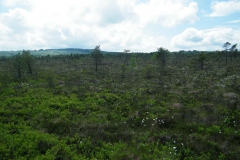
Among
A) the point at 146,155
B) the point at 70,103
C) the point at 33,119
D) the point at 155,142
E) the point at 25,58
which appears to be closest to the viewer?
the point at 146,155

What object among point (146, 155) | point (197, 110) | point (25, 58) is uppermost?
point (25, 58)

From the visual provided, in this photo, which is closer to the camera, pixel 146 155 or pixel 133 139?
pixel 146 155

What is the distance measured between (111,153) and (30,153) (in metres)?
4.06

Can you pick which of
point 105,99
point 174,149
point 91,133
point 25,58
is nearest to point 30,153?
point 91,133

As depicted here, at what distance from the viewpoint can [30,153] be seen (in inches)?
299

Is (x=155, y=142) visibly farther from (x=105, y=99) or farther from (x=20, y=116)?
(x=20, y=116)

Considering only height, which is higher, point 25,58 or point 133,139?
point 25,58

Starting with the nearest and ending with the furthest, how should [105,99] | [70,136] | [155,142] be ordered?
[155,142] < [70,136] < [105,99]

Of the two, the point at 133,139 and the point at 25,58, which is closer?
the point at 133,139

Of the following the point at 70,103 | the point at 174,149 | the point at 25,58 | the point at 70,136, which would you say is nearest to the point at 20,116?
the point at 70,103

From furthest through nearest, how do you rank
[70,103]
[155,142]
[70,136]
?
[70,103], [70,136], [155,142]

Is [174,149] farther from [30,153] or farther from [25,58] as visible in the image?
[25,58]

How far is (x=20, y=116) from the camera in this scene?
38.0 feet

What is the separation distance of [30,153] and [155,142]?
662 centimetres
